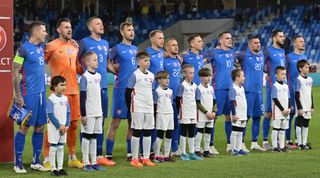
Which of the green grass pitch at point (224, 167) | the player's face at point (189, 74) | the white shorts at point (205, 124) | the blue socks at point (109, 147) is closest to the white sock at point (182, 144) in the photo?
the green grass pitch at point (224, 167)

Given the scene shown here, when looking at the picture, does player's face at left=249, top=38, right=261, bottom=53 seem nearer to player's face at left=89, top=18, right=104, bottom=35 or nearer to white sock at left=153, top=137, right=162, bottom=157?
white sock at left=153, top=137, right=162, bottom=157

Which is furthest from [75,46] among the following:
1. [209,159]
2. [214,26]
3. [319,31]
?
[214,26]

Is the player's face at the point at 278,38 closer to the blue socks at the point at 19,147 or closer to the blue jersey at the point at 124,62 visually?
the blue jersey at the point at 124,62

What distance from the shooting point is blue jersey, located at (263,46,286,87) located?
15.3m

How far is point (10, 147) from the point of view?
42.7 ft

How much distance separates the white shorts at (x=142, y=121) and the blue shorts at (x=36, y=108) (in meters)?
1.35

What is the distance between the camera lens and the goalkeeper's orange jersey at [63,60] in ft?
40.8

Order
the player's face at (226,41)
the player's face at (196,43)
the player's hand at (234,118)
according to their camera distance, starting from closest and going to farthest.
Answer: the player's hand at (234,118)
the player's face at (196,43)
the player's face at (226,41)

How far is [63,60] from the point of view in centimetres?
1242

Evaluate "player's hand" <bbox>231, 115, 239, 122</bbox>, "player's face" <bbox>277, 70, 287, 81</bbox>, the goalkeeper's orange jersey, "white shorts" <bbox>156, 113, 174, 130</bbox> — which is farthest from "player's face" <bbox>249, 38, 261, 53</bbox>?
the goalkeeper's orange jersey

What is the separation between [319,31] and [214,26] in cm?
662

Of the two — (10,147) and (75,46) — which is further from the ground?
(75,46)

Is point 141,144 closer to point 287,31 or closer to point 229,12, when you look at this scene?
point 287,31

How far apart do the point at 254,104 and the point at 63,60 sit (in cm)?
407
